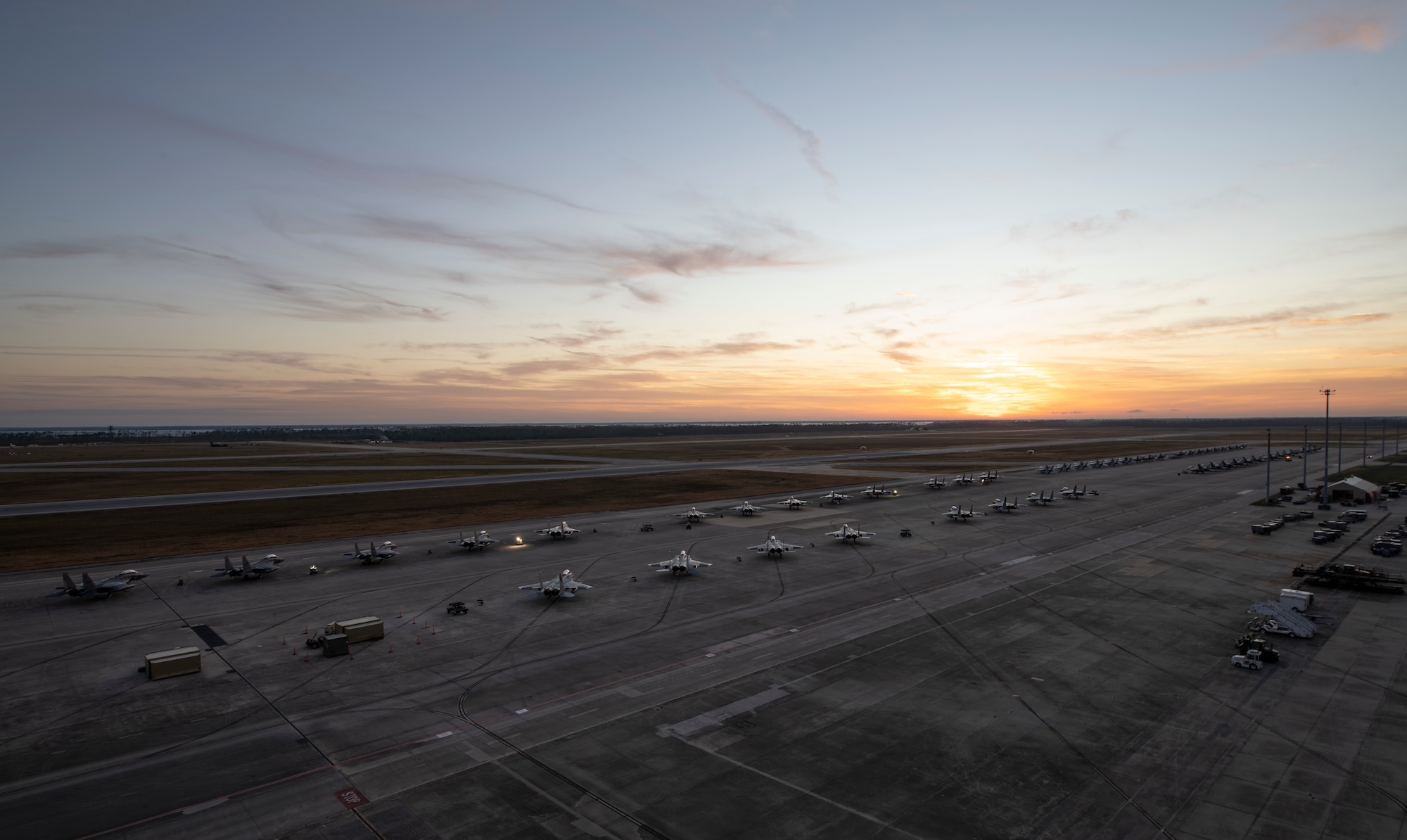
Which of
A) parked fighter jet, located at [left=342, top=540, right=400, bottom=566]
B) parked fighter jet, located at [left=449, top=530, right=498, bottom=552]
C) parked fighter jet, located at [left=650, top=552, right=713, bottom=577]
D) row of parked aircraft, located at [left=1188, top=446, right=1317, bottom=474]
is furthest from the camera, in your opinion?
row of parked aircraft, located at [left=1188, top=446, right=1317, bottom=474]

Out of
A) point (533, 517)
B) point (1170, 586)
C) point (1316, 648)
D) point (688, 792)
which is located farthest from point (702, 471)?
point (688, 792)

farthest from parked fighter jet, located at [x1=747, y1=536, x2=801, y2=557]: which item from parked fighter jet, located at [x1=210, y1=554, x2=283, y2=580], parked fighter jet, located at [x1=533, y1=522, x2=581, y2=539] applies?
parked fighter jet, located at [x1=210, y1=554, x2=283, y2=580]

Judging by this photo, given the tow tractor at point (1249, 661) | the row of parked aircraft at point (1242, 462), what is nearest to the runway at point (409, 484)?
the row of parked aircraft at point (1242, 462)

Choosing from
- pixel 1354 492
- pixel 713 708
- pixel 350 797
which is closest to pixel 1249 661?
pixel 713 708

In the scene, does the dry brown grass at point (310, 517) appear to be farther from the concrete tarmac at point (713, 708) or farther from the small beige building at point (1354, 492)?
the small beige building at point (1354, 492)

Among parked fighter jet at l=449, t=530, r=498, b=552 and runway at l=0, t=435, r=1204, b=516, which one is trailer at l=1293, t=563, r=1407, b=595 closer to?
parked fighter jet at l=449, t=530, r=498, b=552

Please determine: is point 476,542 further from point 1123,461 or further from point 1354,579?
point 1123,461
